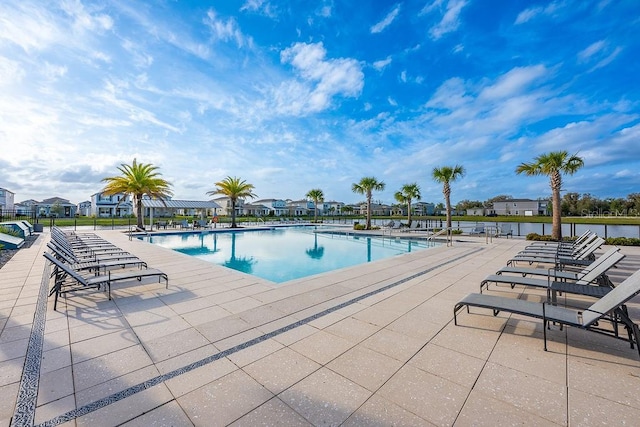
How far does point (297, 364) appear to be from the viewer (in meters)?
2.87

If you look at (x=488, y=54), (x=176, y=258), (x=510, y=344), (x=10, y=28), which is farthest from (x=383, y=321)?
(x=488, y=54)

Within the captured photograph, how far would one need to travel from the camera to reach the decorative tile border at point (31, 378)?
2098mm

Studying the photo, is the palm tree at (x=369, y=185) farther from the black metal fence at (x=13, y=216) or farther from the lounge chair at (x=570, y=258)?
the black metal fence at (x=13, y=216)

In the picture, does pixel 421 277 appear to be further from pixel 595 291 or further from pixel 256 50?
pixel 256 50

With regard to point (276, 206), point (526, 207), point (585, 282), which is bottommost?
point (585, 282)

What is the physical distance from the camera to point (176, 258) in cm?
930

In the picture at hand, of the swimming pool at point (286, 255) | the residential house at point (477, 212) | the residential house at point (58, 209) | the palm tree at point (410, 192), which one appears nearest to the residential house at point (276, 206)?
A: the residential house at point (58, 209)

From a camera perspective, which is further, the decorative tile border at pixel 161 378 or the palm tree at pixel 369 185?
the palm tree at pixel 369 185

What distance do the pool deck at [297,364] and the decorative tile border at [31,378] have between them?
13 millimetres

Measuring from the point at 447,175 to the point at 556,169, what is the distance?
7342mm

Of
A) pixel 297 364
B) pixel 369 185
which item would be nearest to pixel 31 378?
pixel 297 364

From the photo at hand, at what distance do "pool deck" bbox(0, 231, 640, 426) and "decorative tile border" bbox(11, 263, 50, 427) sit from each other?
1 centimetres

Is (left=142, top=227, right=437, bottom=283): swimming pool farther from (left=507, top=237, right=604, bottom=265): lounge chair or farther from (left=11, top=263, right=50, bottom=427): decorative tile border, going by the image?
(left=507, top=237, right=604, bottom=265): lounge chair

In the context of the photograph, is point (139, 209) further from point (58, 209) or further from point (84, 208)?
point (84, 208)
